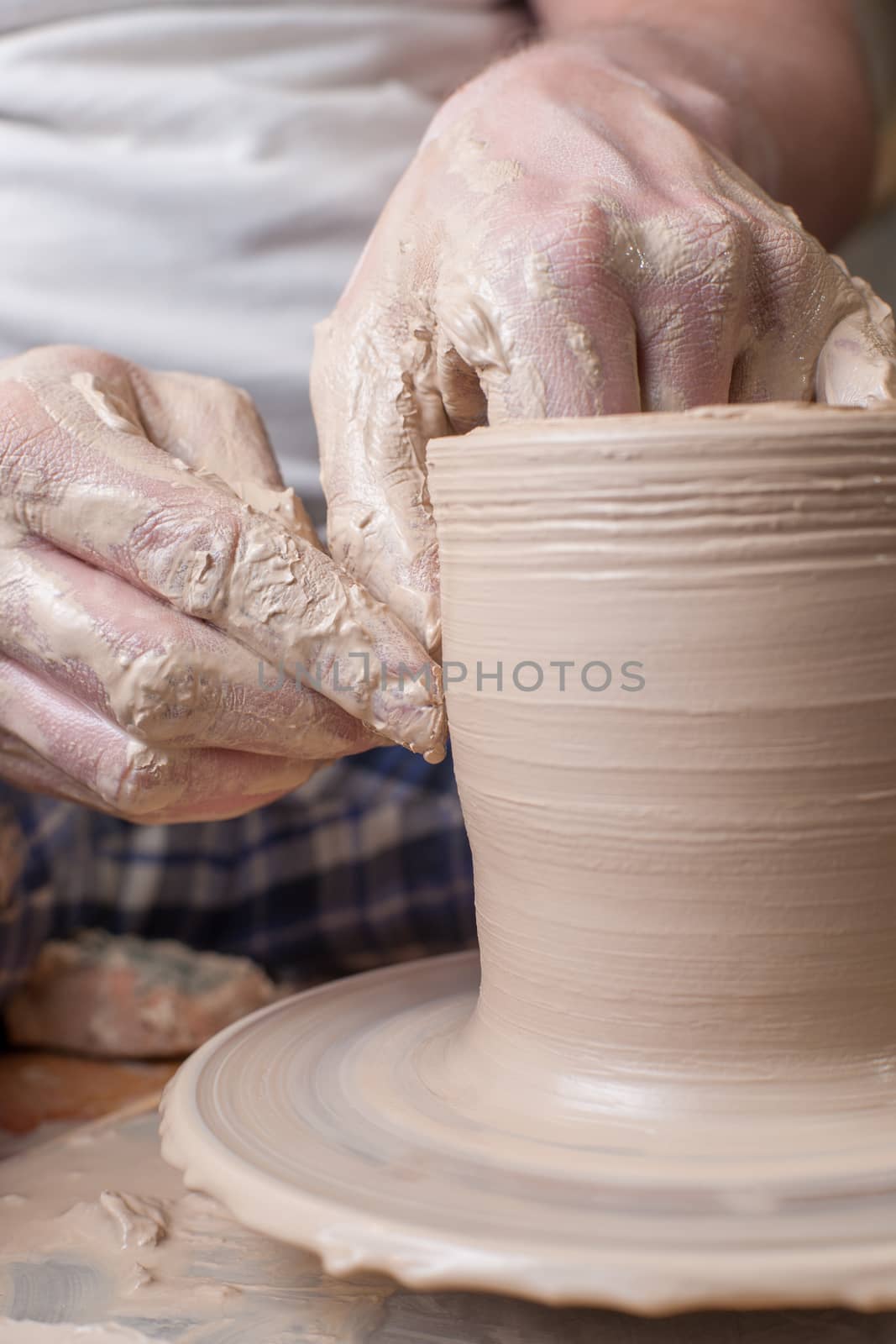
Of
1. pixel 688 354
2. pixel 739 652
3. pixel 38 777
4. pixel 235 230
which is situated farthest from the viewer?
pixel 235 230

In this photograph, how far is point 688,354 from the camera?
2.81ft

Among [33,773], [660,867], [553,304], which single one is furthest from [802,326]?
[33,773]

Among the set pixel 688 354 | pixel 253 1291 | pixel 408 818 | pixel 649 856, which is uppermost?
pixel 688 354

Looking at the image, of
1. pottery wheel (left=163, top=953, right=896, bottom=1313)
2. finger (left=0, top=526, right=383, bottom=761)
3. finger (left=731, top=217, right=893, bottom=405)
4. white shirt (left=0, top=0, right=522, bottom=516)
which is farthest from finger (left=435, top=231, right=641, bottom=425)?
white shirt (left=0, top=0, right=522, bottom=516)

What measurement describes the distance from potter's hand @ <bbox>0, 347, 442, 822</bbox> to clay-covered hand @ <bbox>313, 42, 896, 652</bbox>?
6cm

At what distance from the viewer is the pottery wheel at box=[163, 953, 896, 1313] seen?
0.57 meters

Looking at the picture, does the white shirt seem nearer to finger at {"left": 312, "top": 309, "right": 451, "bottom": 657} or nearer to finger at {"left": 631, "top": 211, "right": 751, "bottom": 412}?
finger at {"left": 312, "top": 309, "right": 451, "bottom": 657}

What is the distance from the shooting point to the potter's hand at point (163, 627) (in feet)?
2.81

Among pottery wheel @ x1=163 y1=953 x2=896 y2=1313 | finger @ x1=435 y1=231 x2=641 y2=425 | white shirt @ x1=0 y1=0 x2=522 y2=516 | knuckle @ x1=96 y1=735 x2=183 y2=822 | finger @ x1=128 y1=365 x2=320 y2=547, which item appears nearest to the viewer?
pottery wheel @ x1=163 y1=953 x2=896 y2=1313

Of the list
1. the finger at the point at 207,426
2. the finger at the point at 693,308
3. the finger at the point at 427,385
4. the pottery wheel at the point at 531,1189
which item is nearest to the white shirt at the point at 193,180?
the finger at the point at 207,426

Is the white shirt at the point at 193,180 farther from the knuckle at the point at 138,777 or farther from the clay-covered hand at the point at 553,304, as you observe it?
the knuckle at the point at 138,777

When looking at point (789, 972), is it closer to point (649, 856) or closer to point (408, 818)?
point (649, 856)

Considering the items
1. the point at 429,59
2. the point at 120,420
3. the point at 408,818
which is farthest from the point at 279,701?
the point at 429,59

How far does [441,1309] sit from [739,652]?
1.33 ft
